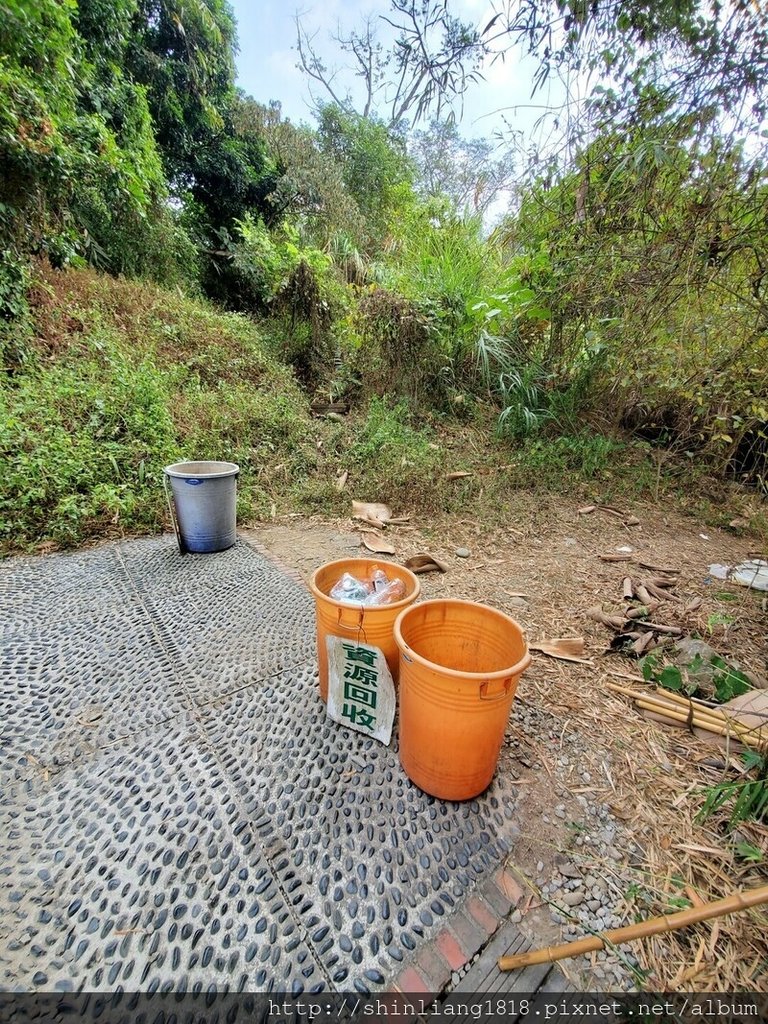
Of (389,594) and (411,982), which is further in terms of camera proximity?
(389,594)

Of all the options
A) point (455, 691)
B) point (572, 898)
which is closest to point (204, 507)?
point (455, 691)

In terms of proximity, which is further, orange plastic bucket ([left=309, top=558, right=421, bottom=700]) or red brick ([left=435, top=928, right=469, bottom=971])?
orange plastic bucket ([left=309, top=558, right=421, bottom=700])

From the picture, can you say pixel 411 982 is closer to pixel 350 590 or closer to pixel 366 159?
pixel 350 590

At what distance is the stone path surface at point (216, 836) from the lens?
800 millimetres

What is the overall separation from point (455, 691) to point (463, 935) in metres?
0.46

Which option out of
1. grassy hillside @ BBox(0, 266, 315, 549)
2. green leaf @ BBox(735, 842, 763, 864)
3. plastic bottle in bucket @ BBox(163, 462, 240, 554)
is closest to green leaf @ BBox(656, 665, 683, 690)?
green leaf @ BBox(735, 842, 763, 864)

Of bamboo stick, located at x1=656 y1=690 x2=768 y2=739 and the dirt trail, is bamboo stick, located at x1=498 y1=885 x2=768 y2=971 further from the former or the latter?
bamboo stick, located at x1=656 y1=690 x2=768 y2=739

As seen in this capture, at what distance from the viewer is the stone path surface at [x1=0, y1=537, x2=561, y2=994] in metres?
0.80

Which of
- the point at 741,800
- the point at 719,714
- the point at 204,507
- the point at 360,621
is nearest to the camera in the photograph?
the point at 741,800

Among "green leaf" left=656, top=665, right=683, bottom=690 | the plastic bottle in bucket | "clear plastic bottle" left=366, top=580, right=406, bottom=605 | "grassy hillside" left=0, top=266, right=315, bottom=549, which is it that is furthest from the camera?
"grassy hillside" left=0, top=266, right=315, bottom=549

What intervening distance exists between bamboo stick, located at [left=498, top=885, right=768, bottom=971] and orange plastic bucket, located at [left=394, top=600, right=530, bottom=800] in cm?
30

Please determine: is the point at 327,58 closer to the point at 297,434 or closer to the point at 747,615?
the point at 297,434

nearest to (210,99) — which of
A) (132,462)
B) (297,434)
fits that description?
(297,434)

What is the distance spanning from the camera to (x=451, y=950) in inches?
32.5
